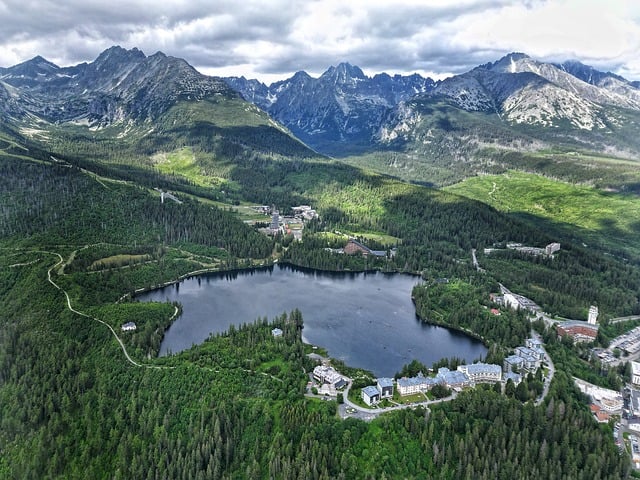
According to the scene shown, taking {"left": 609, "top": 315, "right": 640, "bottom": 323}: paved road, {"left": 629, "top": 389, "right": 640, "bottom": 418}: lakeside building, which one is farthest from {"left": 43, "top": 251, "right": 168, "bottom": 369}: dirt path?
{"left": 609, "top": 315, "right": 640, "bottom": 323}: paved road

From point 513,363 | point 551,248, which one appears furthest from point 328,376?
point 551,248

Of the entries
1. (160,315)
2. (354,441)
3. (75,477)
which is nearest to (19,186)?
(160,315)

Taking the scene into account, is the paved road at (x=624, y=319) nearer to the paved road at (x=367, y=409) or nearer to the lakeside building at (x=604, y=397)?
the lakeside building at (x=604, y=397)

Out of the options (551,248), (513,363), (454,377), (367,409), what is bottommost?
(367,409)

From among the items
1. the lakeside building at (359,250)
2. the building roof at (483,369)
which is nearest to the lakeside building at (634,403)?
the building roof at (483,369)

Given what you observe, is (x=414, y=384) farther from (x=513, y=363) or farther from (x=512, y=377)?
(x=513, y=363)

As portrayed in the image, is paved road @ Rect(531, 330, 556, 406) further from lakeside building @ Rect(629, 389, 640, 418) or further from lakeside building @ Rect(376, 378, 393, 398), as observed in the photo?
lakeside building @ Rect(376, 378, 393, 398)
